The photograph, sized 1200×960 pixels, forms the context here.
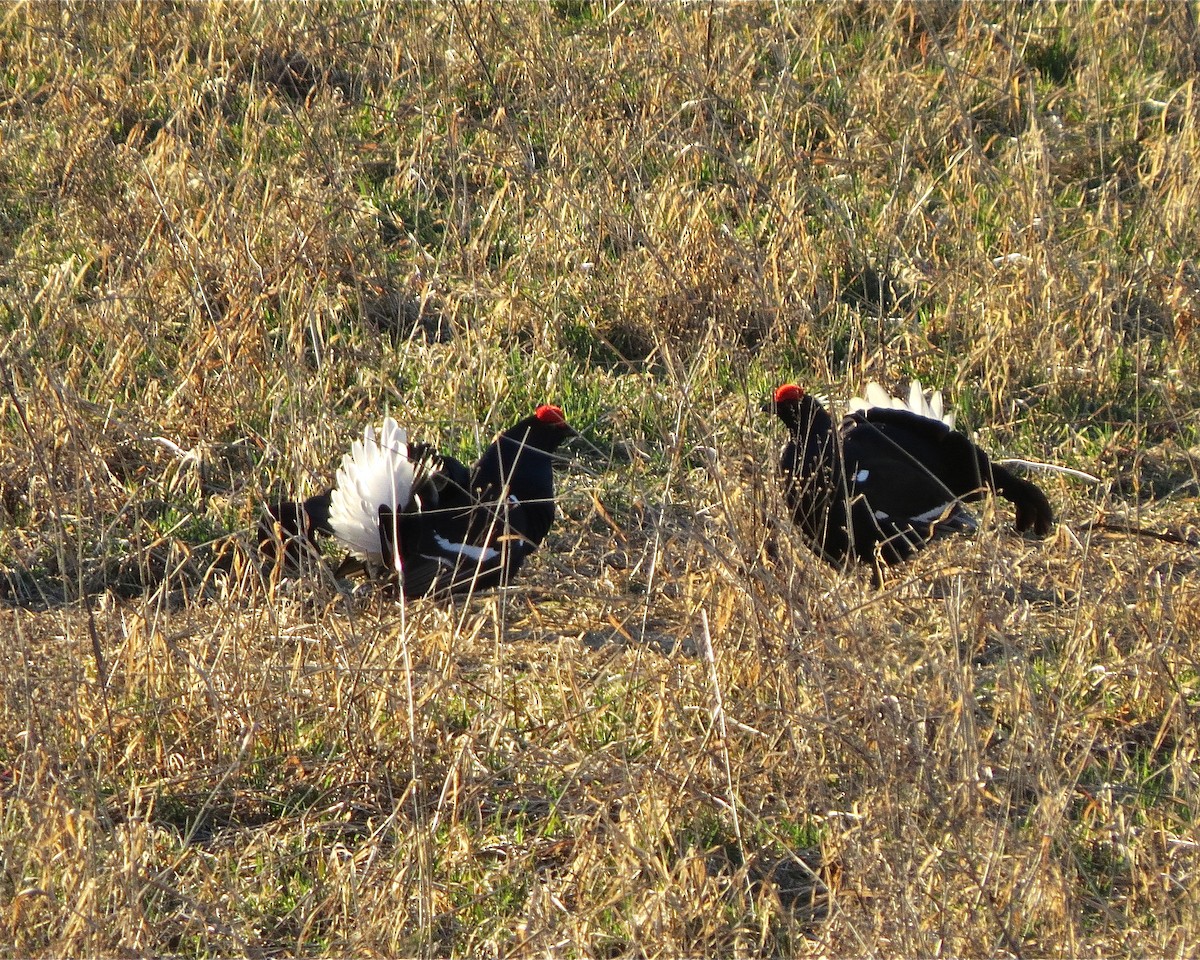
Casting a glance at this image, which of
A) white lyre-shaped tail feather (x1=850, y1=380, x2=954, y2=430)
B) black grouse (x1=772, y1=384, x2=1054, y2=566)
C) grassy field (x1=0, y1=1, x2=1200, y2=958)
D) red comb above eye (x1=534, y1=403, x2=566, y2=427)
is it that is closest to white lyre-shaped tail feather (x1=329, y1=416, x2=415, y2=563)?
grassy field (x1=0, y1=1, x2=1200, y2=958)

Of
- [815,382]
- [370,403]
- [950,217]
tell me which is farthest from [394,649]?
[950,217]

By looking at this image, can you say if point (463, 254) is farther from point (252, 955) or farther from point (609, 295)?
point (252, 955)

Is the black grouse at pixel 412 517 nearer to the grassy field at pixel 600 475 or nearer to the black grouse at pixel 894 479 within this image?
the grassy field at pixel 600 475

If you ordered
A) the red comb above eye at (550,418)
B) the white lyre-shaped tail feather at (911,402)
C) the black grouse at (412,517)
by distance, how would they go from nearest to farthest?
the black grouse at (412,517), the red comb above eye at (550,418), the white lyre-shaped tail feather at (911,402)

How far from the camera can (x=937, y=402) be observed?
491 centimetres

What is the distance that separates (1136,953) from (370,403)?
3.42m

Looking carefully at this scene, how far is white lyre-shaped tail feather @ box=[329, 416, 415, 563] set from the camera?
4312 millimetres

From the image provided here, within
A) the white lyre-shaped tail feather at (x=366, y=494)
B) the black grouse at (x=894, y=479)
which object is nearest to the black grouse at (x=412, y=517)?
the white lyre-shaped tail feather at (x=366, y=494)

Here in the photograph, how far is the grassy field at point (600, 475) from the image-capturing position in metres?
2.72

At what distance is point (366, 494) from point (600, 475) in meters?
0.97

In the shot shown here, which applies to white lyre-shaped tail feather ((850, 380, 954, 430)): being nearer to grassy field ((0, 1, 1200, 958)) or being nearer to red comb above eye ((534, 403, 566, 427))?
grassy field ((0, 1, 1200, 958))

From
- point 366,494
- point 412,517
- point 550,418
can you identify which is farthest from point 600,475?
point 366,494

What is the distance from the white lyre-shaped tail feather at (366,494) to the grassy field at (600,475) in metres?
0.22

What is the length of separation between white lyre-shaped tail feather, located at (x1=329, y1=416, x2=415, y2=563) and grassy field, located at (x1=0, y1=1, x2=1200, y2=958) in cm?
22
